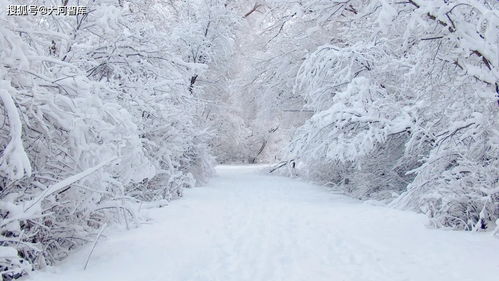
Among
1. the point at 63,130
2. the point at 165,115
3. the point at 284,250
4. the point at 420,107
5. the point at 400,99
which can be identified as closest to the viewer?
the point at 63,130

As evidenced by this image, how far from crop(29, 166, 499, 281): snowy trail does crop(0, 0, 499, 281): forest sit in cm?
41

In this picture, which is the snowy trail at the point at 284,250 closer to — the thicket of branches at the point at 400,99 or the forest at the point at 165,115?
the forest at the point at 165,115

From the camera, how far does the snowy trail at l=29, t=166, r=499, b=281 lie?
489 cm

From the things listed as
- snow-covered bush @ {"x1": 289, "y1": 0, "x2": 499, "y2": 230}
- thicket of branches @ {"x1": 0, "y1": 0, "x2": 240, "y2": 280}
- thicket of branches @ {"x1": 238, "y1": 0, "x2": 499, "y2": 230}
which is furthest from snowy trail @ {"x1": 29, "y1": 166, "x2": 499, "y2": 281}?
thicket of branches @ {"x1": 238, "y1": 0, "x2": 499, "y2": 230}

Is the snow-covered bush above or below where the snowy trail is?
above

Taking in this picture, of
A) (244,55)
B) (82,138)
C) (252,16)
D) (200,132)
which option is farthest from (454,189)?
(252,16)

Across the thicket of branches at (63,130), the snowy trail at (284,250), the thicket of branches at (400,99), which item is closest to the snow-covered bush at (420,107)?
the thicket of branches at (400,99)

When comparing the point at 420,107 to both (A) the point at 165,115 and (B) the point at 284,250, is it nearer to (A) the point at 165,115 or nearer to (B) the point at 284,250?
(B) the point at 284,250

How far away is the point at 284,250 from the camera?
6.07m

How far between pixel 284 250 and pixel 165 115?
14.5ft

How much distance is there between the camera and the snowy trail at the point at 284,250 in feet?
16.1

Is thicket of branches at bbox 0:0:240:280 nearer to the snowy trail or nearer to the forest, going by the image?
the forest

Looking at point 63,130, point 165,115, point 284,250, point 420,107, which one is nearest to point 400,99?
point 420,107

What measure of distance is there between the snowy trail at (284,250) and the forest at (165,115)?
41 centimetres
